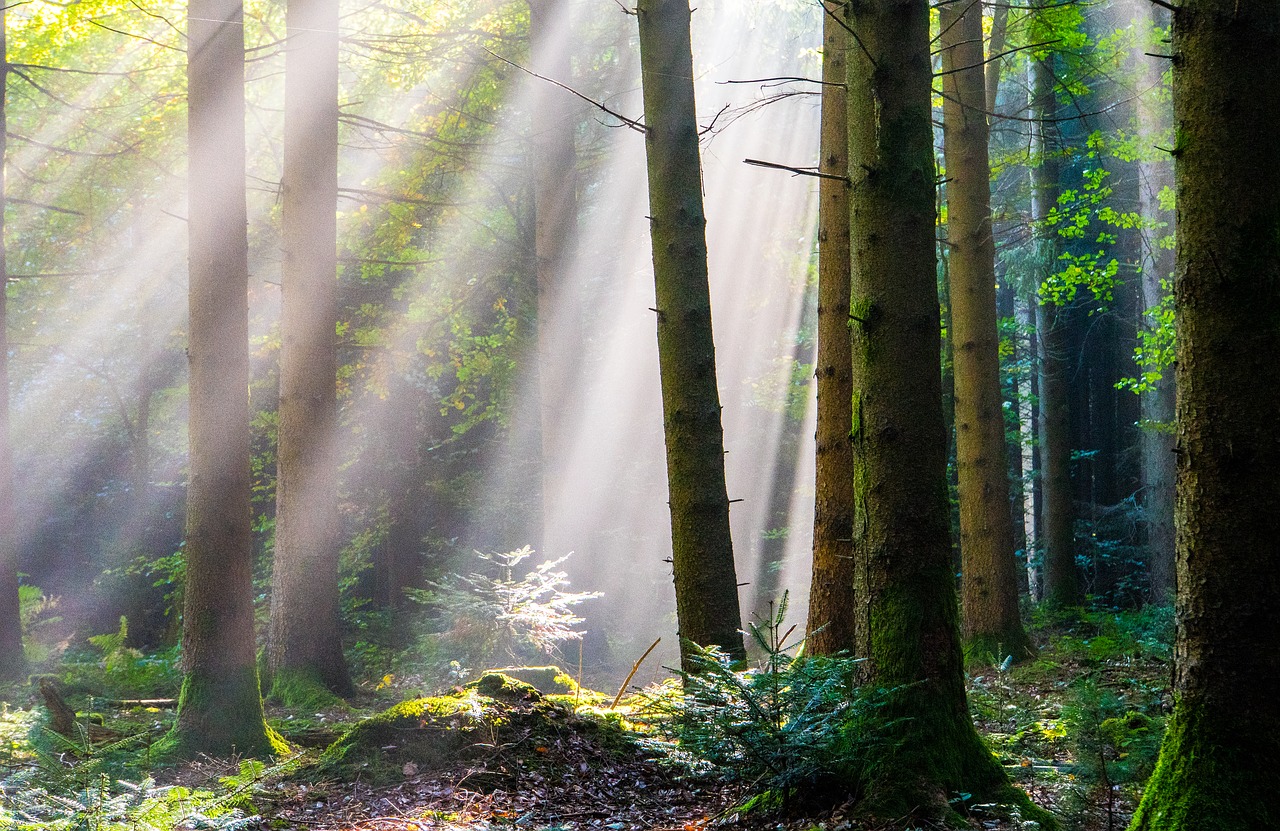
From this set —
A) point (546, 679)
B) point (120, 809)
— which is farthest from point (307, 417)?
point (120, 809)

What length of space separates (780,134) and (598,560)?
12.4 metres

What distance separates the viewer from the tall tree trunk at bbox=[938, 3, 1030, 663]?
1016 cm

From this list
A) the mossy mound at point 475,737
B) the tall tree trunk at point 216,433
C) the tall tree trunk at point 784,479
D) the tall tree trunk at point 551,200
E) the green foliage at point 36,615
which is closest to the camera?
the mossy mound at point 475,737

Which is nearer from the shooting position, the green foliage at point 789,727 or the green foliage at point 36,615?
the green foliage at point 789,727

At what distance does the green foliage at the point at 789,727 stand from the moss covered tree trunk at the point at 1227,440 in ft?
3.63

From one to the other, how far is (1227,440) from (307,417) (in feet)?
29.8

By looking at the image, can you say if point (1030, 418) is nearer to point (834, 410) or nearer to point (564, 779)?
point (834, 410)

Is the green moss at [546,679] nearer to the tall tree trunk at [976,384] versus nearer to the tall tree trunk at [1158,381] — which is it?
the tall tree trunk at [976,384]

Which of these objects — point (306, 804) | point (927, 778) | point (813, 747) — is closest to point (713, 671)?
point (813, 747)

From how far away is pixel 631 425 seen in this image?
21.3m

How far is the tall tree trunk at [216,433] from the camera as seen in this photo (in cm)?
730

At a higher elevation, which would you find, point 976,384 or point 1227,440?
point 976,384

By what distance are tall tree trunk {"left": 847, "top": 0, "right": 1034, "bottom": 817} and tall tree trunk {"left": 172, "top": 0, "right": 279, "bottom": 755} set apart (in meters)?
5.30

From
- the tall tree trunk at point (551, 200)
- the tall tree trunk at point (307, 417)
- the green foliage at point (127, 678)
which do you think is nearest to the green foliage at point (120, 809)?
the tall tree trunk at point (307, 417)
